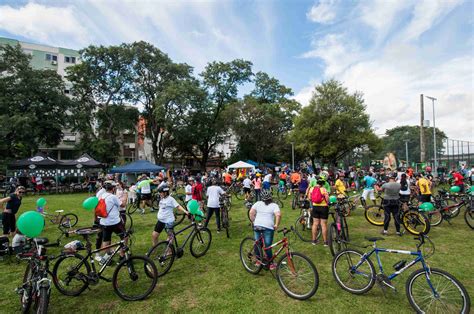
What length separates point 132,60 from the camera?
33.7 metres

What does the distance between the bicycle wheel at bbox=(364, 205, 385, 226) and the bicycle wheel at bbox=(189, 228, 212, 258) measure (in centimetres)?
609

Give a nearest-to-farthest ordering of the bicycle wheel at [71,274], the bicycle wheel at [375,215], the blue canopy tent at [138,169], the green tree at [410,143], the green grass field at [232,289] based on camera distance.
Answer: the green grass field at [232,289] → the bicycle wheel at [71,274] → the bicycle wheel at [375,215] → the blue canopy tent at [138,169] → the green tree at [410,143]

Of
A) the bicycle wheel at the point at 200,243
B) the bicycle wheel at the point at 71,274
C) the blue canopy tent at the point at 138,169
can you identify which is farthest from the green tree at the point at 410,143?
the bicycle wheel at the point at 71,274

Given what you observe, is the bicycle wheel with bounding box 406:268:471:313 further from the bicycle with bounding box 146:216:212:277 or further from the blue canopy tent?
the blue canopy tent

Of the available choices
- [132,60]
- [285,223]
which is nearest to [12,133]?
[132,60]

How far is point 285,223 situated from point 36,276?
7500mm

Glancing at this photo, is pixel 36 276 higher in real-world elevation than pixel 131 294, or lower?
higher

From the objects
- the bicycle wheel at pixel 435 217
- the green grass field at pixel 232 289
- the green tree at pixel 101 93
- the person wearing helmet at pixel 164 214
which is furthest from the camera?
the green tree at pixel 101 93

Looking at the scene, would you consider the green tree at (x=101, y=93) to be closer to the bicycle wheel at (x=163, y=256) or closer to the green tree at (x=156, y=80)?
the green tree at (x=156, y=80)

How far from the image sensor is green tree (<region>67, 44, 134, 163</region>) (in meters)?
32.3

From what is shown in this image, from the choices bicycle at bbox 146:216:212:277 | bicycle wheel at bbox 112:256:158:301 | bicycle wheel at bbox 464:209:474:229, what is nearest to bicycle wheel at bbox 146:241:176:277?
bicycle at bbox 146:216:212:277

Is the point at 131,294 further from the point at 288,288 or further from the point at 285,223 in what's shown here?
the point at 285,223

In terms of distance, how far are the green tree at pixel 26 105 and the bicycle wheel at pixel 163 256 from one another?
27973 mm

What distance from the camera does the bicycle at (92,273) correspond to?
4.50 m
